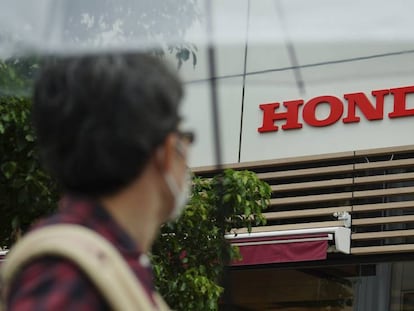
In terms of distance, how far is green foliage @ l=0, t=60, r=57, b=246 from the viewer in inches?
193

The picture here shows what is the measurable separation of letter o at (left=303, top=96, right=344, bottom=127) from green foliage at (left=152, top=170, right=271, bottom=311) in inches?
143

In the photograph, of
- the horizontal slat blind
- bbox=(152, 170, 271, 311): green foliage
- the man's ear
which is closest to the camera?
the man's ear

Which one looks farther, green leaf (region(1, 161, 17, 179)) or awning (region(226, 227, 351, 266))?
awning (region(226, 227, 351, 266))

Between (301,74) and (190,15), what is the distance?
962 millimetres

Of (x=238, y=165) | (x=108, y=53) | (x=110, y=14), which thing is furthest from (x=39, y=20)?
(x=238, y=165)

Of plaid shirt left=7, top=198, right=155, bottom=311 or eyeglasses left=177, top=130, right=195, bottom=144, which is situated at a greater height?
eyeglasses left=177, top=130, right=195, bottom=144

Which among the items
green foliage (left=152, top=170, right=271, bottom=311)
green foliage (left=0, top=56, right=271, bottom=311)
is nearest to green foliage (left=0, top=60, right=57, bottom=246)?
green foliage (left=0, top=56, right=271, bottom=311)

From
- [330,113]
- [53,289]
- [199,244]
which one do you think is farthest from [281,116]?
[53,289]

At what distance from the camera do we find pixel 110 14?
3029 mm

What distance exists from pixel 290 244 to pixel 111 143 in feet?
26.5

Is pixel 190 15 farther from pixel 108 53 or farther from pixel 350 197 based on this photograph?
pixel 350 197

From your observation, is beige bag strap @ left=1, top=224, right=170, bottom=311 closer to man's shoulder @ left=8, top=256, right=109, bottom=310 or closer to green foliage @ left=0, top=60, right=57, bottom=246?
man's shoulder @ left=8, top=256, right=109, bottom=310

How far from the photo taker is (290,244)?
30.3ft

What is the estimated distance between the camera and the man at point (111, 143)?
4.05 feet
